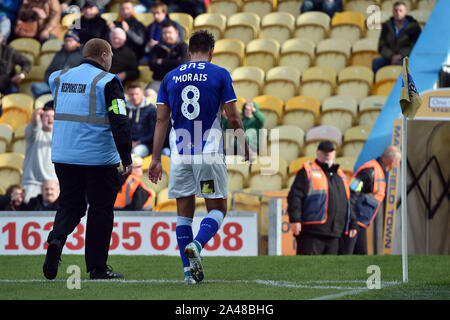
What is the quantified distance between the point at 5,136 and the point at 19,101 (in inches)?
29.7

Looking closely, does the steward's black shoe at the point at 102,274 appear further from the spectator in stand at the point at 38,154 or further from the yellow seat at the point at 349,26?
the yellow seat at the point at 349,26

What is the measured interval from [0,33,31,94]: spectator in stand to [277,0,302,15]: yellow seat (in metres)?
4.96

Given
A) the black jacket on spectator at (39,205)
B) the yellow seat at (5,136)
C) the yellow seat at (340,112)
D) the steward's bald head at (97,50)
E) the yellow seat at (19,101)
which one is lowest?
the black jacket on spectator at (39,205)

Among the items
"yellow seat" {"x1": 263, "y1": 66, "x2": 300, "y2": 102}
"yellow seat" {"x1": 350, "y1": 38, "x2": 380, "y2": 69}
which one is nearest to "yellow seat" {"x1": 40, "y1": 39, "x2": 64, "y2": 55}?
"yellow seat" {"x1": 263, "y1": 66, "x2": 300, "y2": 102}

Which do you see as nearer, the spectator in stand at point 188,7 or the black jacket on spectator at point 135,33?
the black jacket on spectator at point 135,33

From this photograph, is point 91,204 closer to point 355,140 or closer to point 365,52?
point 355,140

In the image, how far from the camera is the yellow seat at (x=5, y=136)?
14617mm

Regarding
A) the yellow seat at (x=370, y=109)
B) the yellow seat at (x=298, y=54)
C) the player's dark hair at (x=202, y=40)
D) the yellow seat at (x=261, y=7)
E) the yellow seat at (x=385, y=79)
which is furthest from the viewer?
the yellow seat at (x=261, y=7)

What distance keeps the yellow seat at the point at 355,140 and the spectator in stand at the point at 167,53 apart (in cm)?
281

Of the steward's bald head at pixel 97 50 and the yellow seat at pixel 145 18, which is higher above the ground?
the yellow seat at pixel 145 18

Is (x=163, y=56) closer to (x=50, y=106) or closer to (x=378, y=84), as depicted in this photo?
(x=50, y=106)

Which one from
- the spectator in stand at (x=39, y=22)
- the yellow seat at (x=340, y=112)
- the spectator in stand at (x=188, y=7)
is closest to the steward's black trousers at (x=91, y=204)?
the yellow seat at (x=340, y=112)
